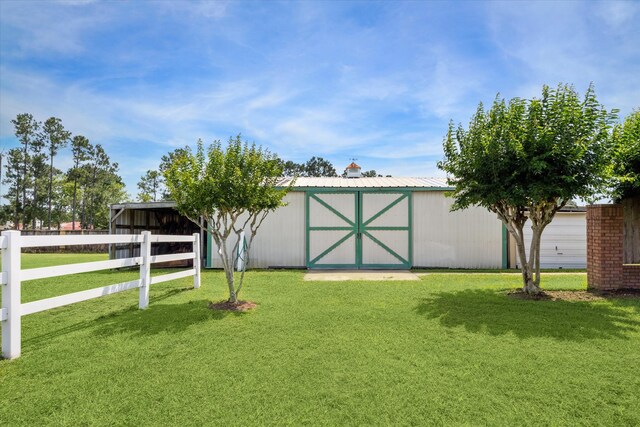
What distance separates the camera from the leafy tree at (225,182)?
598 centimetres

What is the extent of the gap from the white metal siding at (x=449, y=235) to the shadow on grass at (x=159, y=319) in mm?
8313

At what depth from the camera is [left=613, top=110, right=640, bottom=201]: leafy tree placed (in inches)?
284

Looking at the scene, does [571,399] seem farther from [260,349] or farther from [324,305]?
[324,305]

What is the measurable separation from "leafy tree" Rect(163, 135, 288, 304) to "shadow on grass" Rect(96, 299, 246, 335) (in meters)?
0.65

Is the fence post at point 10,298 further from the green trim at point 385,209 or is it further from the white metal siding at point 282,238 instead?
the green trim at point 385,209

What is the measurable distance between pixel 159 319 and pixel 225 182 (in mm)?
2374

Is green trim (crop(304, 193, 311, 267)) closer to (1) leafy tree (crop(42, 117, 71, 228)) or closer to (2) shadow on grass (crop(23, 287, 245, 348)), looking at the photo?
(2) shadow on grass (crop(23, 287, 245, 348))

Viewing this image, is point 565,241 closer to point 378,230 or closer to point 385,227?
point 385,227

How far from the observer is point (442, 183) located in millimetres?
12852

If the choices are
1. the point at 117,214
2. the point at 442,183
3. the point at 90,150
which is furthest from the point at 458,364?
the point at 90,150

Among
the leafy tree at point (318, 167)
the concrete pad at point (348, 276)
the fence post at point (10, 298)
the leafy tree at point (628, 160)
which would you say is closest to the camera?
the fence post at point (10, 298)

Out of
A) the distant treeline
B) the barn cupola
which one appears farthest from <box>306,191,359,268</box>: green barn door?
the distant treeline

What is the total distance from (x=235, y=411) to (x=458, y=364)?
88.0 inches

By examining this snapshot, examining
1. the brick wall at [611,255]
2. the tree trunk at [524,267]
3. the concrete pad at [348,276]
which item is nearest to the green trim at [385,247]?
the concrete pad at [348,276]
